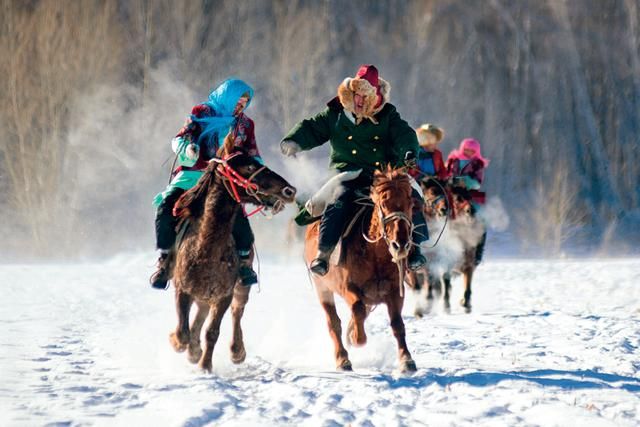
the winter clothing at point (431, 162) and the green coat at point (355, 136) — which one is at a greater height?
the winter clothing at point (431, 162)

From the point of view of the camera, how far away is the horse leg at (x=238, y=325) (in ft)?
19.9

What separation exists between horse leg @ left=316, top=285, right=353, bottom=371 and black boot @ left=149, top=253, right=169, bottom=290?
148 centimetres

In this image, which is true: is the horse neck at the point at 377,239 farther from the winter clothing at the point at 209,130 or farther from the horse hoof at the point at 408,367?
the winter clothing at the point at 209,130

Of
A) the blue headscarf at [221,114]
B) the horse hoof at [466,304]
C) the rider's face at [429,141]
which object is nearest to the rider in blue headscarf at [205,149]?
the blue headscarf at [221,114]

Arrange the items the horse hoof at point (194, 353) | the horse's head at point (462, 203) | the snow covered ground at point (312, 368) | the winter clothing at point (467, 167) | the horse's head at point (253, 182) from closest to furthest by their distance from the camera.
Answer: the snow covered ground at point (312, 368), the horse's head at point (253, 182), the horse hoof at point (194, 353), the horse's head at point (462, 203), the winter clothing at point (467, 167)

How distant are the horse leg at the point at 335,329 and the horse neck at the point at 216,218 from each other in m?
1.31

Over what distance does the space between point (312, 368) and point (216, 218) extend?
1491mm

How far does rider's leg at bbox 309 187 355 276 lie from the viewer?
18.9 feet

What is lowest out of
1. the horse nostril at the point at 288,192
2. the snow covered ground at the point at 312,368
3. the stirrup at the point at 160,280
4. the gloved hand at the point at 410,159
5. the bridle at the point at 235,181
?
the snow covered ground at the point at 312,368

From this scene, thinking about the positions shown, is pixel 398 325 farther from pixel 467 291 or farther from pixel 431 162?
pixel 467 291

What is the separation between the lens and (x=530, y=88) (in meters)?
35.2

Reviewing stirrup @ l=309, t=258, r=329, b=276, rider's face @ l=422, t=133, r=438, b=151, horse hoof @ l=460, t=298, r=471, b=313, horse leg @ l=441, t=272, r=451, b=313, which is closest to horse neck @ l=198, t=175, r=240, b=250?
stirrup @ l=309, t=258, r=329, b=276

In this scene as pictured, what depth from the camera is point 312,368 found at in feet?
19.2

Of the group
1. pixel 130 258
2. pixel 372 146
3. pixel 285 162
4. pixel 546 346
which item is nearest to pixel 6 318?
pixel 372 146
